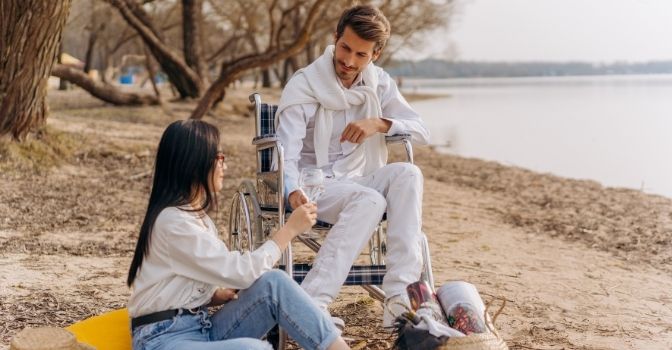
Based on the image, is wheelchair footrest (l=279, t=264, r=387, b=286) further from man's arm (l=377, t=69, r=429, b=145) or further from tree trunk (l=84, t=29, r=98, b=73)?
tree trunk (l=84, t=29, r=98, b=73)

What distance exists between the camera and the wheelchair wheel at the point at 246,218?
350 centimetres

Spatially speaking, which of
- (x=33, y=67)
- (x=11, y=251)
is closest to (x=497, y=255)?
(x=11, y=251)

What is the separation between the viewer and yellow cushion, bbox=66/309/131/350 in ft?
10.1

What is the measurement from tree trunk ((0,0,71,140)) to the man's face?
4.60 m

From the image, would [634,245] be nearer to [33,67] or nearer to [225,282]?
[225,282]

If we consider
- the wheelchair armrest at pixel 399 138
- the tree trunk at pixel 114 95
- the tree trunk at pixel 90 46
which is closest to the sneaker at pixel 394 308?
the wheelchair armrest at pixel 399 138

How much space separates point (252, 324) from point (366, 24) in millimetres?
1369

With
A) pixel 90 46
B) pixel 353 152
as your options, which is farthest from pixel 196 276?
pixel 90 46

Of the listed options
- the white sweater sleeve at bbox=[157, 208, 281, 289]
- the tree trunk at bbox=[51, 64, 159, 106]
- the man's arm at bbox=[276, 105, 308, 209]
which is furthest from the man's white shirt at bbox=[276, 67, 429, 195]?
the tree trunk at bbox=[51, 64, 159, 106]

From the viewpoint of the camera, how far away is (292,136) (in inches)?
145

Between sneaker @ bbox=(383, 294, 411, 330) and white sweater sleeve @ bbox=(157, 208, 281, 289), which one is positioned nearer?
white sweater sleeve @ bbox=(157, 208, 281, 289)

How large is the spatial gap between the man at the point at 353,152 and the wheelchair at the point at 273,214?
7 centimetres

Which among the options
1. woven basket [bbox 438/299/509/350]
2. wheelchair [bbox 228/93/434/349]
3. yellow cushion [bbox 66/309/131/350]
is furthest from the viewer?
wheelchair [bbox 228/93/434/349]

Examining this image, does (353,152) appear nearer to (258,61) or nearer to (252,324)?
(252,324)
